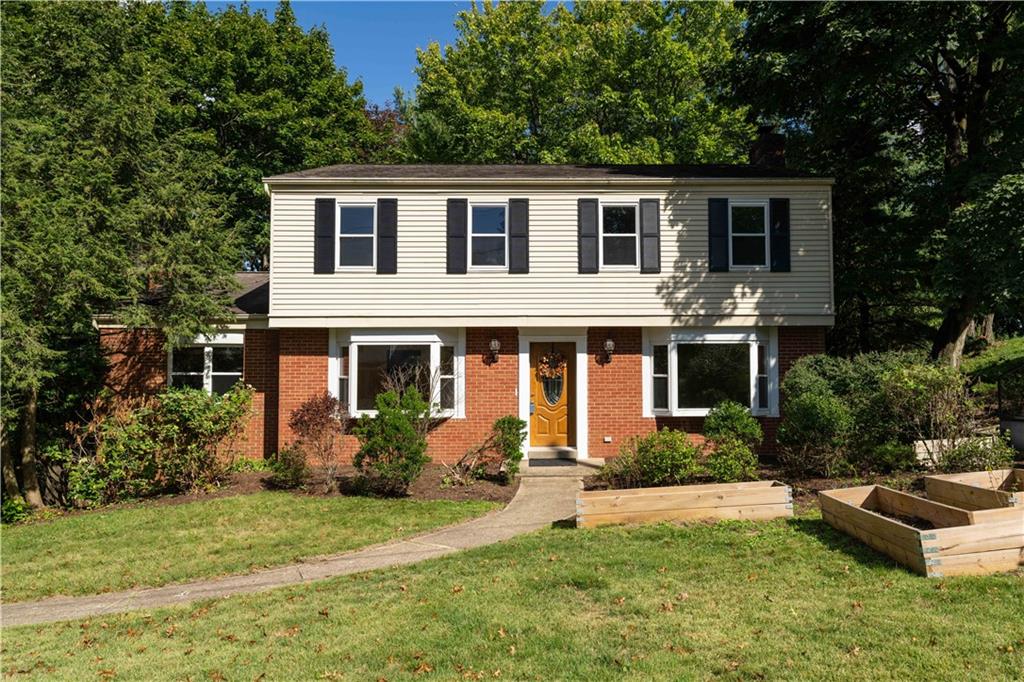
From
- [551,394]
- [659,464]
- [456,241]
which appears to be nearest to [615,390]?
[551,394]

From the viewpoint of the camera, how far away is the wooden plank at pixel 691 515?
8.74 metres

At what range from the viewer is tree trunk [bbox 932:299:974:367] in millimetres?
14259

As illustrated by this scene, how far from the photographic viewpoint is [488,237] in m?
14.5

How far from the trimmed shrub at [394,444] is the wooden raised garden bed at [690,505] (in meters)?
3.54

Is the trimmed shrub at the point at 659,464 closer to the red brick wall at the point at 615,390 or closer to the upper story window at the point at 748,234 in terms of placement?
the red brick wall at the point at 615,390

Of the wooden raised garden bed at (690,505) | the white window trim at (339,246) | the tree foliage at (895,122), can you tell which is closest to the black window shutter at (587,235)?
the white window trim at (339,246)


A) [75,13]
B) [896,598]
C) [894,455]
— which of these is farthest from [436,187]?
[75,13]

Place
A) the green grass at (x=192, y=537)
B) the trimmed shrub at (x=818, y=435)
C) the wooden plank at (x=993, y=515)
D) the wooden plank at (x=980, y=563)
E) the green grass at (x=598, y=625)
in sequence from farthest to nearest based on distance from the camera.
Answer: the trimmed shrub at (x=818, y=435), the green grass at (x=192, y=537), the wooden plank at (x=993, y=515), the wooden plank at (x=980, y=563), the green grass at (x=598, y=625)

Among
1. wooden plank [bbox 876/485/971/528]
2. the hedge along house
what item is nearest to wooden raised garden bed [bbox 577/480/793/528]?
wooden plank [bbox 876/485/971/528]

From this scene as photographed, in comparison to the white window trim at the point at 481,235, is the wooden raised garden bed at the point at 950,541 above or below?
below

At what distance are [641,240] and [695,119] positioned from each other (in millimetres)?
13370

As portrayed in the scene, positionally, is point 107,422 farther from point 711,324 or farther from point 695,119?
point 695,119

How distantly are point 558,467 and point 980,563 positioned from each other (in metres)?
8.11

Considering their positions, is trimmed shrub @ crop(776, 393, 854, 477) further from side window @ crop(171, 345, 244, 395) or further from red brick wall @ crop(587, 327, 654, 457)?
side window @ crop(171, 345, 244, 395)
